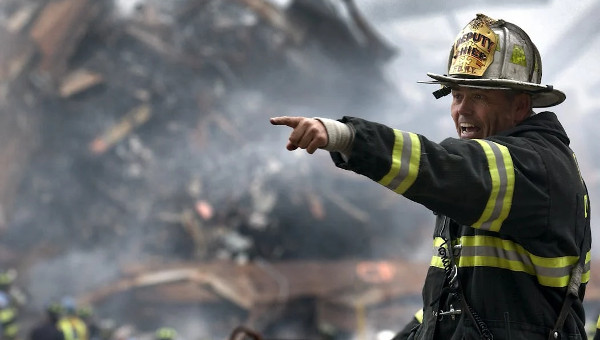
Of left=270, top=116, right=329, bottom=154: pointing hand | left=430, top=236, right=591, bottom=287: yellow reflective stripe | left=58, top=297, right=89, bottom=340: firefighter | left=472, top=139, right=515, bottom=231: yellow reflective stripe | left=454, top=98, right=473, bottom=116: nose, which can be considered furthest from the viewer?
left=58, top=297, right=89, bottom=340: firefighter

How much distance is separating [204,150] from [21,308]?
417 cm

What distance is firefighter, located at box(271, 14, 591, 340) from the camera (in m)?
1.57

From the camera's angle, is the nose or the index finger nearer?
the index finger

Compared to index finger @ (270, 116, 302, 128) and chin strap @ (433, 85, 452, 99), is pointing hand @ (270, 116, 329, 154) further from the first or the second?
chin strap @ (433, 85, 452, 99)

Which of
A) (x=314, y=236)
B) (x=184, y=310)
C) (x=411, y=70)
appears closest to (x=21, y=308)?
(x=184, y=310)

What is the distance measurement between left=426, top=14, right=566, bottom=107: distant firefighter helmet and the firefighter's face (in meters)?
0.04

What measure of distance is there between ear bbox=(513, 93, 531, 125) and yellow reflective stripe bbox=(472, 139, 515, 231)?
14.2 inches

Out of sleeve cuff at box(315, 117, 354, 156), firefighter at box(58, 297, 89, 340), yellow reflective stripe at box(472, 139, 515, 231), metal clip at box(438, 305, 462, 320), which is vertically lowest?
firefighter at box(58, 297, 89, 340)

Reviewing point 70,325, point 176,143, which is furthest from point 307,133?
point 176,143

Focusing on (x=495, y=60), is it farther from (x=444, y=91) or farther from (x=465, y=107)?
(x=444, y=91)

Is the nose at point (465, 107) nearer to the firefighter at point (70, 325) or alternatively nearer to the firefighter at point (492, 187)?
the firefighter at point (492, 187)

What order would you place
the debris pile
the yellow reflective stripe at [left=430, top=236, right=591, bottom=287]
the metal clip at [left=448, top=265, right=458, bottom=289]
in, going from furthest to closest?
1. the debris pile
2. the metal clip at [left=448, top=265, right=458, bottom=289]
3. the yellow reflective stripe at [left=430, top=236, right=591, bottom=287]

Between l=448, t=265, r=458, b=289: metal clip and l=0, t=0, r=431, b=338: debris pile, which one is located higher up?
l=448, t=265, r=458, b=289: metal clip

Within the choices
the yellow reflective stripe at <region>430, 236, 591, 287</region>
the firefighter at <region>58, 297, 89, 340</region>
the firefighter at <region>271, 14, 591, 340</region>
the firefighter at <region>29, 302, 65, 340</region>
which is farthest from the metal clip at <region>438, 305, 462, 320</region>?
the firefighter at <region>58, 297, 89, 340</region>
